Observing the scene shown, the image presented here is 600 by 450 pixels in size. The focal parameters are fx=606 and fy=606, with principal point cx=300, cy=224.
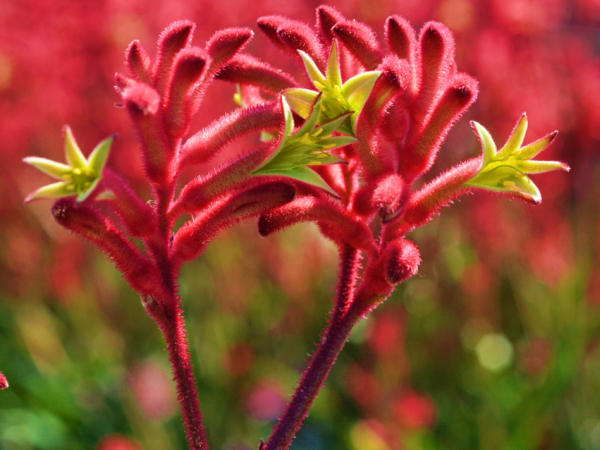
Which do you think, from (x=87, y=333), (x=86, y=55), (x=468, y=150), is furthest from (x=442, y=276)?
(x=86, y=55)

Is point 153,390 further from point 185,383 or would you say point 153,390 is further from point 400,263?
point 400,263

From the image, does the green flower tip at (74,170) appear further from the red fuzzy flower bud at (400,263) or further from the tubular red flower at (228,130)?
the red fuzzy flower bud at (400,263)

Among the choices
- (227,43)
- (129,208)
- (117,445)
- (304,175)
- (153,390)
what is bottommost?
(117,445)

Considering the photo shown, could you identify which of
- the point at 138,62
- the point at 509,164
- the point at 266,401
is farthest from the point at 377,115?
the point at 266,401

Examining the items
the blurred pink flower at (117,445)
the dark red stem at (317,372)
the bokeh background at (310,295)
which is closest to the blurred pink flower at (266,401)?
the bokeh background at (310,295)

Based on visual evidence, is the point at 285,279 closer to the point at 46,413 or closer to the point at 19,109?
the point at 46,413

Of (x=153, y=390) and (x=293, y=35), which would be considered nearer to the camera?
(x=293, y=35)

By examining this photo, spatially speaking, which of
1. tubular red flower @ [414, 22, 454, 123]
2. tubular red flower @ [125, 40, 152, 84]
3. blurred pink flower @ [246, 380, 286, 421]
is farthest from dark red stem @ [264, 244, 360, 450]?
blurred pink flower @ [246, 380, 286, 421]
